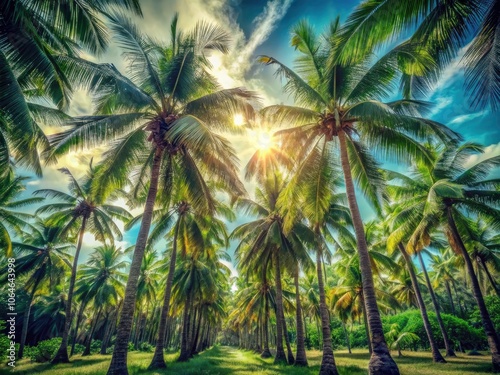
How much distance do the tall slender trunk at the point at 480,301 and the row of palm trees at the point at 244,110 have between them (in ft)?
0.28

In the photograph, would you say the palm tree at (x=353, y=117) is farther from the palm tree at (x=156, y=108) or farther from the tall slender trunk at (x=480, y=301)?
the tall slender trunk at (x=480, y=301)

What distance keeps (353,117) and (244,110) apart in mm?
4221

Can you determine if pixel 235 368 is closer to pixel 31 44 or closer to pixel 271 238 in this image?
pixel 271 238

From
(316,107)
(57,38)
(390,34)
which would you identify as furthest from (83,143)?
(390,34)

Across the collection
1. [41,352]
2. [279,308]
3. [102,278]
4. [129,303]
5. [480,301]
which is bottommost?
[41,352]

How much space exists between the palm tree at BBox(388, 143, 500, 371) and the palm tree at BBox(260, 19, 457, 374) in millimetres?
3680

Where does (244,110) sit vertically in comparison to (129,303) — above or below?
above

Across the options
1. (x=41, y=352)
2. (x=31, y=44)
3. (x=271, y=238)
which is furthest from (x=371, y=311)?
(x=41, y=352)

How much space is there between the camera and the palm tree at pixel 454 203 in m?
12.3

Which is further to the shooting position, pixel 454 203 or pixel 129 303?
pixel 454 203

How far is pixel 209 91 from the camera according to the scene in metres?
10.9

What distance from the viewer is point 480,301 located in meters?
11.8

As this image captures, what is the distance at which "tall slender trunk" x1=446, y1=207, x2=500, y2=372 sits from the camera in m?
10.8

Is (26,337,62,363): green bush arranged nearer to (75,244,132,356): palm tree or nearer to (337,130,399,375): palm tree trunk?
(75,244,132,356): palm tree
